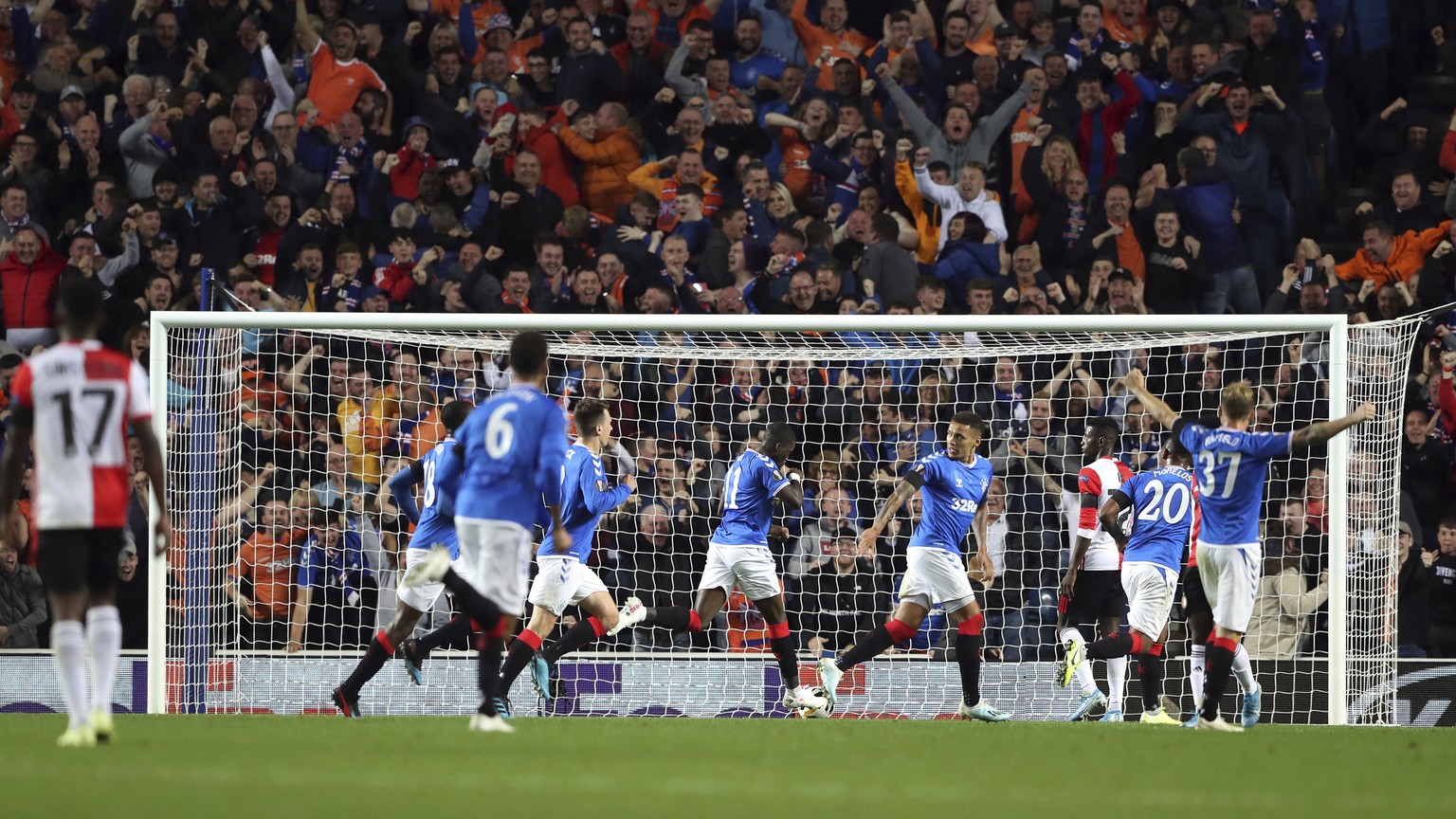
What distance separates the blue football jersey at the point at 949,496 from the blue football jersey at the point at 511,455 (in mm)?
4046

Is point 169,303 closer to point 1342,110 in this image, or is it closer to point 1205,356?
point 1205,356

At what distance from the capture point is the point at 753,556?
12.7m

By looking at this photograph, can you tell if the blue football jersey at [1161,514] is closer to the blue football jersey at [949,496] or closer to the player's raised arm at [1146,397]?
the blue football jersey at [949,496]

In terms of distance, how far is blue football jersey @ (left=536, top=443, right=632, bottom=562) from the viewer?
39.8 feet

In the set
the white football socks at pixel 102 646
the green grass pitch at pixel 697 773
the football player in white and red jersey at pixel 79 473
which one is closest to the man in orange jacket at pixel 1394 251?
the green grass pitch at pixel 697 773

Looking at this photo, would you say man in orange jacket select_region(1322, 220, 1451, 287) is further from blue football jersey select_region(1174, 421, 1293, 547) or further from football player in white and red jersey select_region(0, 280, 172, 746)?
football player in white and red jersey select_region(0, 280, 172, 746)

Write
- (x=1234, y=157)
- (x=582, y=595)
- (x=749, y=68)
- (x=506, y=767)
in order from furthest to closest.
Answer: (x=749, y=68) < (x=1234, y=157) < (x=582, y=595) < (x=506, y=767)

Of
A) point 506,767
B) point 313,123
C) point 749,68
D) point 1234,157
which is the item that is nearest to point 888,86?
point 749,68

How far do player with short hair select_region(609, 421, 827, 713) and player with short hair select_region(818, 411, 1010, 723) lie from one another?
0.53 metres

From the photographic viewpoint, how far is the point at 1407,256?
51.2ft

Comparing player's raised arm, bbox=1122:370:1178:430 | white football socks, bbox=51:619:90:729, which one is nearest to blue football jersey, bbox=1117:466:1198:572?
player's raised arm, bbox=1122:370:1178:430

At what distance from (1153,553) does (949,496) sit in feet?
5.37

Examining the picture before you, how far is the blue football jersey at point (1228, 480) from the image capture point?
393 inches

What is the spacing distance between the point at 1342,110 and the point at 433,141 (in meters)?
9.27
